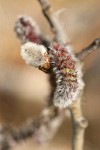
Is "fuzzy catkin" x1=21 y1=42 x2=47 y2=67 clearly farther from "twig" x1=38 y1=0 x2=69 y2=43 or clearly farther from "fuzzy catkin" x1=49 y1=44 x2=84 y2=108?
"twig" x1=38 y1=0 x2=69 y2=43

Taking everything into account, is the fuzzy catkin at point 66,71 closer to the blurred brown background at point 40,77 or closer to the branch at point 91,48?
the branch at point 91,48

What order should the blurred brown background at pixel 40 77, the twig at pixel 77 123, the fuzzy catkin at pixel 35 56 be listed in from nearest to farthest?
1. the fuzzy catkin at pixel 35 56
2. the twig at pixel 77 123
3. the blurred brown background at pixel 40 77

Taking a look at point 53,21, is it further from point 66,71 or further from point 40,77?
point 40,77

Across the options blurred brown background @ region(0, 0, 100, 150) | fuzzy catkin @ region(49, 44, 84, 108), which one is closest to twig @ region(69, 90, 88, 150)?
fuzzy catkin @ region(49, 44, 84, 108)

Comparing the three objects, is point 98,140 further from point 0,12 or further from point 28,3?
point 28,3

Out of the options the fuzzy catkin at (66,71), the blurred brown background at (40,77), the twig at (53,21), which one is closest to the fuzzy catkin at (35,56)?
the fuzzy catkin at (66,71)

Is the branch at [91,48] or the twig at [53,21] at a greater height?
the twig at [53,21]

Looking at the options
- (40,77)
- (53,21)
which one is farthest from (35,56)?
(40,77)

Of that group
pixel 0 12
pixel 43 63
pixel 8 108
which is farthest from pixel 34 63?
pixel 8 108
